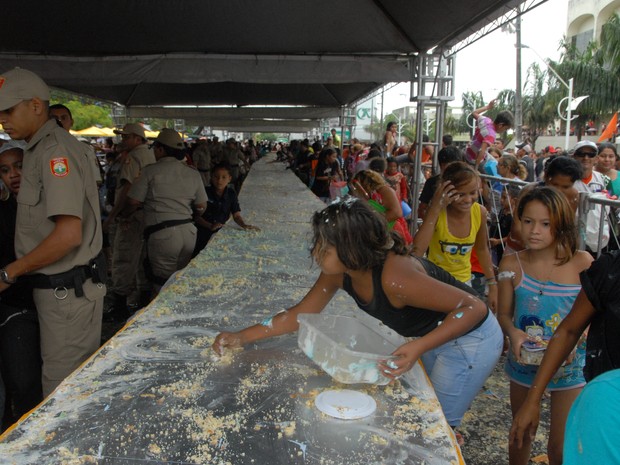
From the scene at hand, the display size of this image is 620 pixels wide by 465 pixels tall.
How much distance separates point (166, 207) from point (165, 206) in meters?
0.01

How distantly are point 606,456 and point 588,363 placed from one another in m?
0.81

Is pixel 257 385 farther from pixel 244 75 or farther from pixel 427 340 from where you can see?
pixel 244 75

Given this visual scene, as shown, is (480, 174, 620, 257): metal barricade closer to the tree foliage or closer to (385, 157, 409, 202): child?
(385, 157, 409, 202): child

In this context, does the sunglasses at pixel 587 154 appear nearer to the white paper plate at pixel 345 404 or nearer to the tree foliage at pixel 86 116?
the white paper plate at pixel 345 404

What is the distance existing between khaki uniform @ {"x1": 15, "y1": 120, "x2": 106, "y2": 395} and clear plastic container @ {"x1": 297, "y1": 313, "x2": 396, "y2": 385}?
1.15 metres

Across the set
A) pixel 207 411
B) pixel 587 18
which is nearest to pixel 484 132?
pixel 207 411

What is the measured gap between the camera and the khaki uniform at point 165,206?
379cm

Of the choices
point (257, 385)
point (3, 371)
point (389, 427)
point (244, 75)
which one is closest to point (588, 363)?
point (389, 427)

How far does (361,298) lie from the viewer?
182cm

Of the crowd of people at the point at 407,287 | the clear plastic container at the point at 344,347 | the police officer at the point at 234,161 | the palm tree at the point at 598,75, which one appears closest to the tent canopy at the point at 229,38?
the crowd of people at the point at 407,287

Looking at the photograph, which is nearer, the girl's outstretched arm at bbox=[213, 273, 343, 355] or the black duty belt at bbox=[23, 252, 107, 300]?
the girl's outstretched arm at bbox=[213, 273, 343, 355]

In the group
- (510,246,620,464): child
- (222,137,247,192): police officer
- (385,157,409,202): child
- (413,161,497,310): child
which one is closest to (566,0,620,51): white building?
(222,137,247,192): police officer

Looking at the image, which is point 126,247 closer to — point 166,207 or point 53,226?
point 166,207

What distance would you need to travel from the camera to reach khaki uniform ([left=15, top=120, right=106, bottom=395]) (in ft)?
6.72
